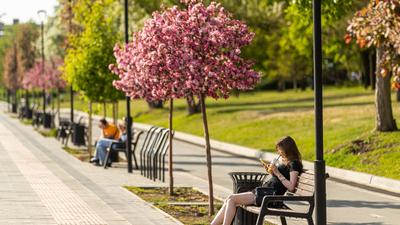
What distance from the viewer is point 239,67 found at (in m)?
15.8

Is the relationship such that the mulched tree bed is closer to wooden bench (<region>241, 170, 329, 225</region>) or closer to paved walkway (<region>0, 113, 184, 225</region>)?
paved walkway (<region>0, 113, 184, 225</region>)

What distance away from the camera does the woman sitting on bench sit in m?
12.6

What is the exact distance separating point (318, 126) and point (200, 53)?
4.58 m

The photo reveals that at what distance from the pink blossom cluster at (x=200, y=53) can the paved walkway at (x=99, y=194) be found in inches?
81.2

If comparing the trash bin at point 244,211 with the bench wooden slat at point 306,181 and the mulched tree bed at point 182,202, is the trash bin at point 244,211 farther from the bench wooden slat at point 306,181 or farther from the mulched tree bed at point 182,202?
the mulched tree bed at point 182,202

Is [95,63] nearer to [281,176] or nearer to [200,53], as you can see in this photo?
[200,53]

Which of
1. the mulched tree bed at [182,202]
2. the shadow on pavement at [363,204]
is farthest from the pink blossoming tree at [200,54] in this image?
the shadow on pavement at [363,204]

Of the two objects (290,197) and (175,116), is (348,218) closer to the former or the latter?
(290,197)

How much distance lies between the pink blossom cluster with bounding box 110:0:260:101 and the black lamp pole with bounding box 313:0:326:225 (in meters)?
3.95

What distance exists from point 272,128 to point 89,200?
21.9 meters

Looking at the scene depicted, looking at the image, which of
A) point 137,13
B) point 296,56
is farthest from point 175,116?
point 296,56

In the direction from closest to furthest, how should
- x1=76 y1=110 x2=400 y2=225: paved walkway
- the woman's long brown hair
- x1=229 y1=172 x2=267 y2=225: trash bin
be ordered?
the woman's long brown hair → x1=229 y1=172 x2=267 y2=225: trash bin → x1=76 y1=110 x2=400 y2=225: paved walkway

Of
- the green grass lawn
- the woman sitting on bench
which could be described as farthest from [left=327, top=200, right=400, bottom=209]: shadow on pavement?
the woman sitting on bench

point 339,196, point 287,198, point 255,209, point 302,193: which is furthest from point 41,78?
point 287,198
